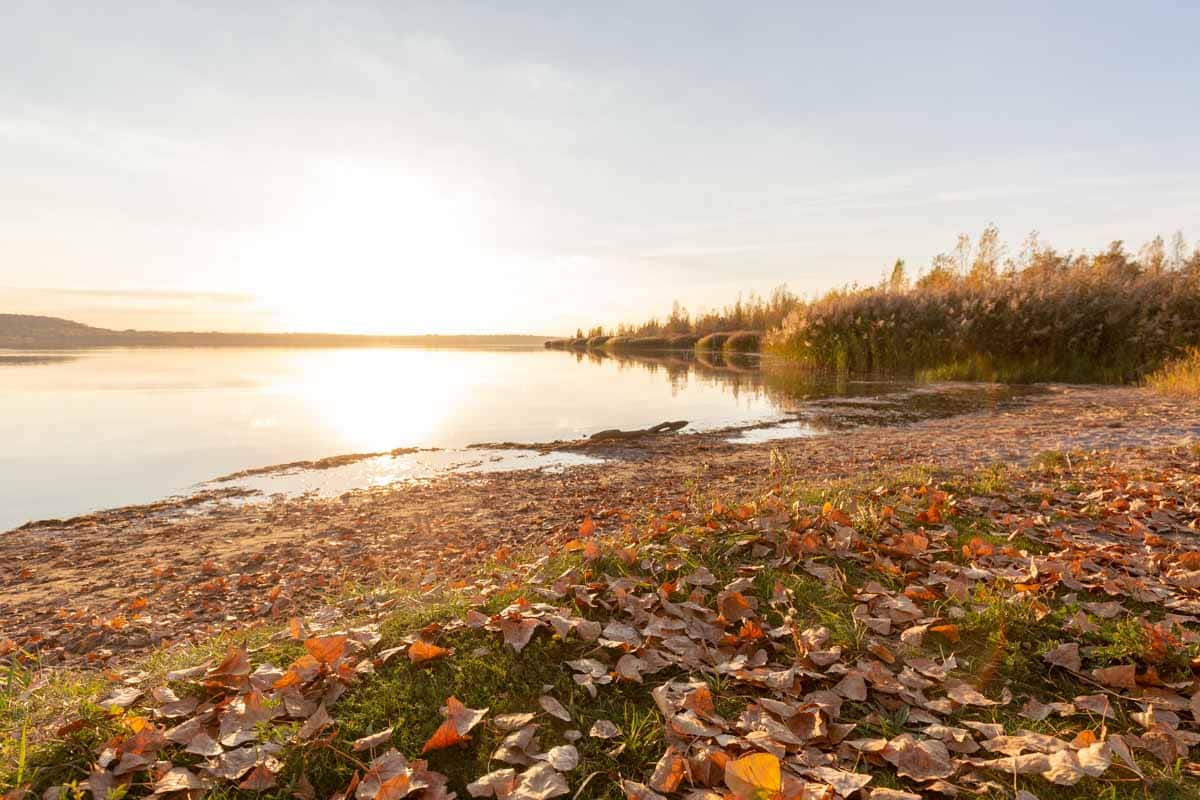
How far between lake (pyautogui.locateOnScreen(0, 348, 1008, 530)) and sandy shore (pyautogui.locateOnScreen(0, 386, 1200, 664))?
1.49 m

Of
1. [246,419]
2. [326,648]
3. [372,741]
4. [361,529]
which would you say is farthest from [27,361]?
[372,741]

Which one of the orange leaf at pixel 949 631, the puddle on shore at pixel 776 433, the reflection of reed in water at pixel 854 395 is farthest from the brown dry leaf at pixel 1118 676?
the reflection of reed in water at pixel 854 395

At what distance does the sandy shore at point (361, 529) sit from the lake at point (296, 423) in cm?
149

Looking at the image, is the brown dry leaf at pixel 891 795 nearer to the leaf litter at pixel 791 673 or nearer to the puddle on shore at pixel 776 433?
the leaf litter at pixel 791 673

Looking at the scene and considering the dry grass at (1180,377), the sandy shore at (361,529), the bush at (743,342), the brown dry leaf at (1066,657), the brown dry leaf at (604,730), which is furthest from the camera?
the bush at (743,342)

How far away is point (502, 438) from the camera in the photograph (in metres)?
13.2

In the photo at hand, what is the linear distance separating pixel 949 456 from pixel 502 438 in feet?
29.1

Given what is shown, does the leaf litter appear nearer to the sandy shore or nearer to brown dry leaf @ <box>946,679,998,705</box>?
brown dry leaf @ <box>946,679,998,705</box>

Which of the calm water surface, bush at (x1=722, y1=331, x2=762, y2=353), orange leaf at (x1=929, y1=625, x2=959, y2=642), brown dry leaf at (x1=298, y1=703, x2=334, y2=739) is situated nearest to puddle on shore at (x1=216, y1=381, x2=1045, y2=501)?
the calm water surface

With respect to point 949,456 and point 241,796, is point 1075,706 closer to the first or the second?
point 241,796

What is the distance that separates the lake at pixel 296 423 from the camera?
9.72 meters

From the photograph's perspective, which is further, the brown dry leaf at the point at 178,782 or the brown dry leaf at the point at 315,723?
the brown dry leaf at the point at 315,723

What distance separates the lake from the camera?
9.72 metres

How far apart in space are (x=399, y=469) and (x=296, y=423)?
7074mm
